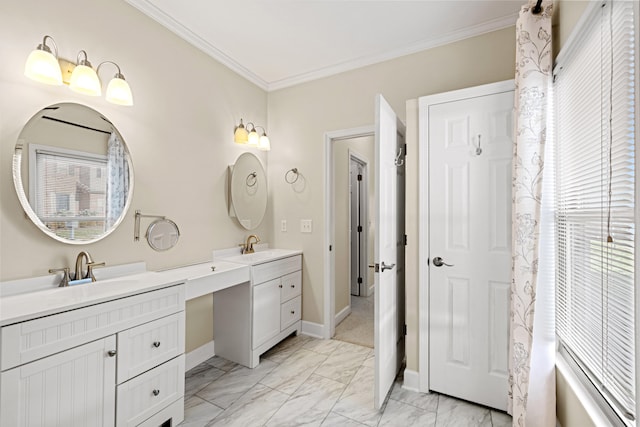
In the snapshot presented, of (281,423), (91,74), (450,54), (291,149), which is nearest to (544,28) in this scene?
(450,54)

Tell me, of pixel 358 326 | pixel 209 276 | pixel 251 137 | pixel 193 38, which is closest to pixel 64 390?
pixel 209 276

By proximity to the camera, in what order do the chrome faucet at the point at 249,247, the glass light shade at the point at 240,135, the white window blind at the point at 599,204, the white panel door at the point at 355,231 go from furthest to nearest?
the white panel door at the point at 355,231, the chrome faucet at the point at 249,247, the glass light shade at the point at 240,135, the white window blind at the point at 599,204

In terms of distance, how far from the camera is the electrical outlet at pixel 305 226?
9.93 feet

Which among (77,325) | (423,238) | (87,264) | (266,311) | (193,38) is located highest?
(193,38)

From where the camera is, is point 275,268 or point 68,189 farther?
point 275,268

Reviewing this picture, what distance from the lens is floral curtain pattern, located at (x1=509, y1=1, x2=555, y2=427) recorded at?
1.49 m

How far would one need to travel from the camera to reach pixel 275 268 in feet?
8.62

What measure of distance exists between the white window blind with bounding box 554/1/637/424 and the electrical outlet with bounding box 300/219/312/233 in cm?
206

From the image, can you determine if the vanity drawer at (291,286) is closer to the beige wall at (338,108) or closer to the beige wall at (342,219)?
the beige wall at (338,108)

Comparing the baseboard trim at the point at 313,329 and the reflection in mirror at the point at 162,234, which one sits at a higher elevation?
the reflection in mirror at the point at 162,234

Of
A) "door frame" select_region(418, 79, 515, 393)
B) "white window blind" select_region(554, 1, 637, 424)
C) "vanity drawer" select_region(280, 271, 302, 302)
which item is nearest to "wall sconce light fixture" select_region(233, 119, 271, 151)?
"vanity drawer" select_region(280, 271, 302, 302)

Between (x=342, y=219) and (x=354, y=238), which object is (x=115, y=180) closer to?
(x=342, y=219)

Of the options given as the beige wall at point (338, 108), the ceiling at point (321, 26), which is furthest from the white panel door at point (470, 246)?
the ceiling at point (321, 26)

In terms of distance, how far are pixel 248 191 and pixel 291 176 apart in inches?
20.3
